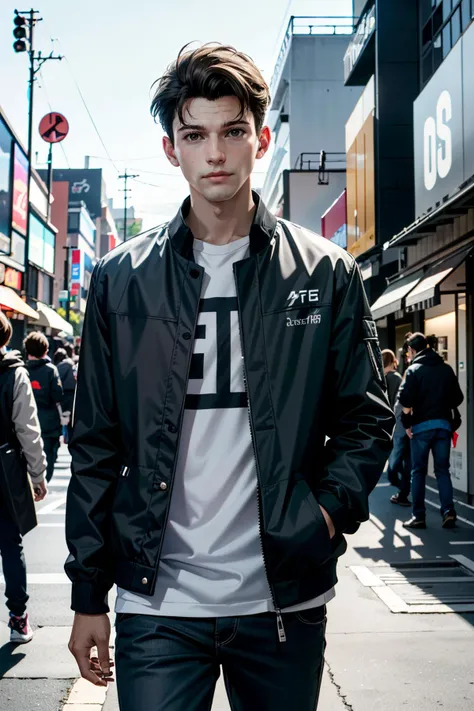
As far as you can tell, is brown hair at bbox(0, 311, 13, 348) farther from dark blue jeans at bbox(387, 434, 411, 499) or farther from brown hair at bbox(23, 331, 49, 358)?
dark blue jeans at bbox(387, 434, 411, 499)

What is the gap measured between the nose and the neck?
0.43 feet

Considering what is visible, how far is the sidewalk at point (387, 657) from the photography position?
14.1 ft

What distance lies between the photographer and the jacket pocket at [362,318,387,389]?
2176 millimetres

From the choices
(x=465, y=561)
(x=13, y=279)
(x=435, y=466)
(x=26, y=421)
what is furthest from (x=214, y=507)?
(x=13, y=279)

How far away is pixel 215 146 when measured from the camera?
2.20m

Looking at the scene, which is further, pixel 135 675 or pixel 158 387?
pixel 158 387

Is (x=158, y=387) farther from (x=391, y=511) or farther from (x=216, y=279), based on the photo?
(x=391, y=511)

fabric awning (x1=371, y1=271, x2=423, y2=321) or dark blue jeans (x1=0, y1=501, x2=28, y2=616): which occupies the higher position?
fabric awning (x1=371, y1=271, x2=423, y2=321)

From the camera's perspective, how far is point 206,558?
2072 mm

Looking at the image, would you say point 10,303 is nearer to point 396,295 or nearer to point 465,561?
point 396,295

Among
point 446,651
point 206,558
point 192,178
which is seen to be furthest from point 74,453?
point 446,651

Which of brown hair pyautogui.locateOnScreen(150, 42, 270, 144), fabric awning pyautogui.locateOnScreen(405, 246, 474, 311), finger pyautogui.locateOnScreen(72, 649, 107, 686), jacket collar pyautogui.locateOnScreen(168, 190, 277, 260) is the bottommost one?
finger pyautogui.locateOnScreen(72, 649, 107, 686)

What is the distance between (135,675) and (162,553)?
0.92 feet

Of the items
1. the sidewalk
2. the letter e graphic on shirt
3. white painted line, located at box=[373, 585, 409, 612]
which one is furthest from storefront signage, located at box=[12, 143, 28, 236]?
the letter e graphic on shirt
